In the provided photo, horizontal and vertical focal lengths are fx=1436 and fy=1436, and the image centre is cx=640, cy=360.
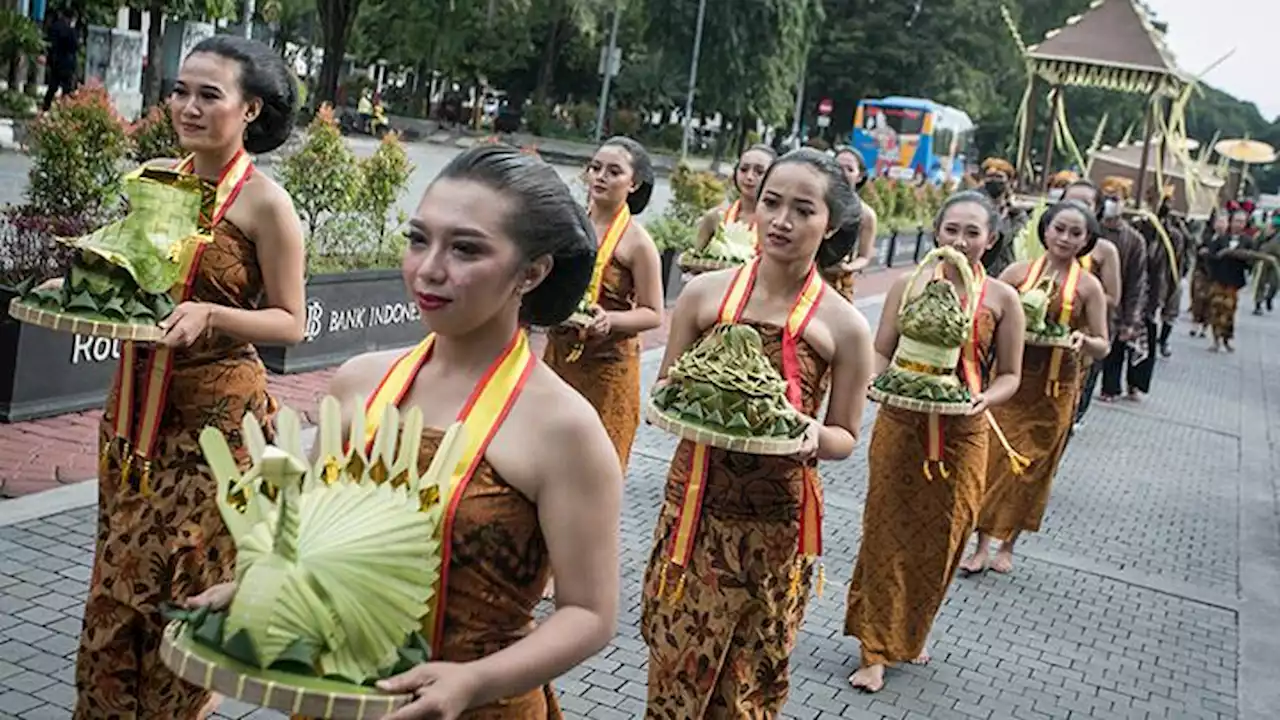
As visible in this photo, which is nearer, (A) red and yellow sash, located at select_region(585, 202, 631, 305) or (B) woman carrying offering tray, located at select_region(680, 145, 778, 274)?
(A) red and yellow sash, located at select_region(585, 202, 631, 305)

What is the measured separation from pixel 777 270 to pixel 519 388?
6.65ft

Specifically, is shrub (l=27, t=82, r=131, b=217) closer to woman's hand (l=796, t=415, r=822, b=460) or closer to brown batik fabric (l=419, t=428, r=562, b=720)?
woman's hand (l=796, t=415, r=822, b=460)

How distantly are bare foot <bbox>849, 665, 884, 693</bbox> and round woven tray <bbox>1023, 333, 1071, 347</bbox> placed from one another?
7.71ft

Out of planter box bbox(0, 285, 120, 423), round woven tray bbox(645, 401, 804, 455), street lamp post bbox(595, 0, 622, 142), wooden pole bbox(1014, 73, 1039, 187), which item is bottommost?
planter box bbox(0, 285, 120, 423)

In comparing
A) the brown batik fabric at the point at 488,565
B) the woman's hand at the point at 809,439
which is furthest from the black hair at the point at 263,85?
the brown batik fabric at the point at 488,565

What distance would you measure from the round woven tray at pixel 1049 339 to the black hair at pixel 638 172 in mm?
2372

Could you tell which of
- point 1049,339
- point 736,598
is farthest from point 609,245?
point 1049,339

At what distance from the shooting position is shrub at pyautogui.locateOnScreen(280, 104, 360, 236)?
10.3 meters

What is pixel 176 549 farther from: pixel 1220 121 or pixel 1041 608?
pixel 1220 121

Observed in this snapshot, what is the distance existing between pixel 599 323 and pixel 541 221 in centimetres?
347

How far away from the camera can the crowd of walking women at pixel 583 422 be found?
7.82ft

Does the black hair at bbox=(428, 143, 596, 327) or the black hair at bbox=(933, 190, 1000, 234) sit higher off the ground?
the black hair at bbox=(933, 190, 1000, 234)

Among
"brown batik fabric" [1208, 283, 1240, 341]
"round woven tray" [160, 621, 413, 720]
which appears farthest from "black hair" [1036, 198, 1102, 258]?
"brown batik fabric" [1208, 283, 1240, 341]

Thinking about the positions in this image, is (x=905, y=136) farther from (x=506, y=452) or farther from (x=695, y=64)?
(x=506, y=452)
